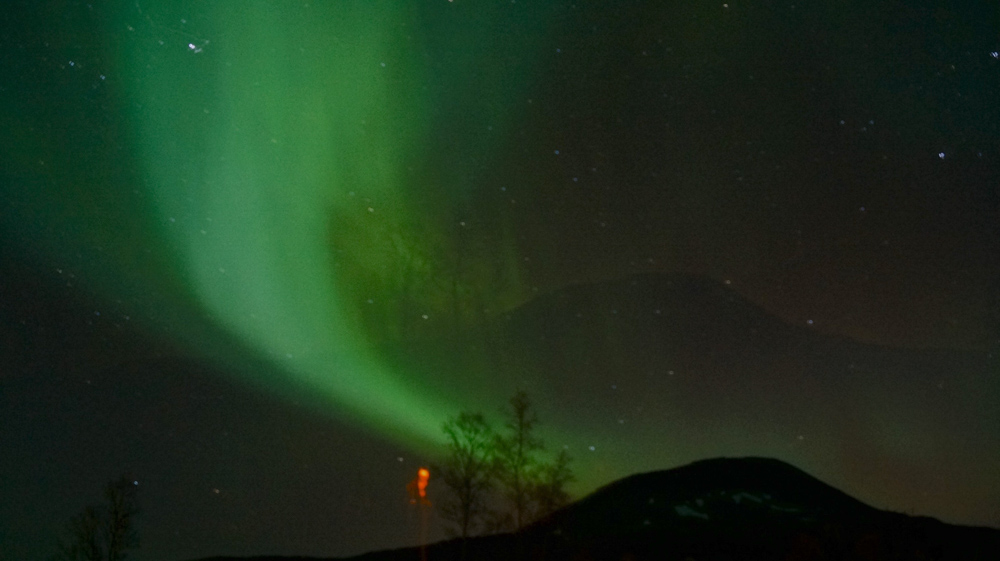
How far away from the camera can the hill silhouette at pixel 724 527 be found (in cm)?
1956

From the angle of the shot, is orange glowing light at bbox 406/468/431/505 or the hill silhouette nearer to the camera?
orange glowing light at bbox 406/468/431/505

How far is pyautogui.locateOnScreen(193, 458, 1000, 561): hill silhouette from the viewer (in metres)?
19.6

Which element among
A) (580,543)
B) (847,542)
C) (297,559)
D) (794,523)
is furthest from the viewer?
(297,559)

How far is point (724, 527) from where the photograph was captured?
31.0 m

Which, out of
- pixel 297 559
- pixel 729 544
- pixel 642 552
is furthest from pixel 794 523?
pixel 297 559

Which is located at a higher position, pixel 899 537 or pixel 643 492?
pixel 643 492

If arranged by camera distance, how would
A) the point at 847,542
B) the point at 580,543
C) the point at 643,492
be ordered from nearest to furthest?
the point at 847,542, the point at 580,543, the point at 643,492

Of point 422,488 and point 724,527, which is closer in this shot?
point 422,488

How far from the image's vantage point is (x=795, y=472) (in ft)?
115

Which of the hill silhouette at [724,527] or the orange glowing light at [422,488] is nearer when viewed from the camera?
the orange glowing light at [422,488]

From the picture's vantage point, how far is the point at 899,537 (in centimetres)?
2125

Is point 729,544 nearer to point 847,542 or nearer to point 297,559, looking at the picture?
point 847,542

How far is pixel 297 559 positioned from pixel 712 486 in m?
19.6

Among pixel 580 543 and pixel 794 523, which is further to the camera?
pixel 794 523
